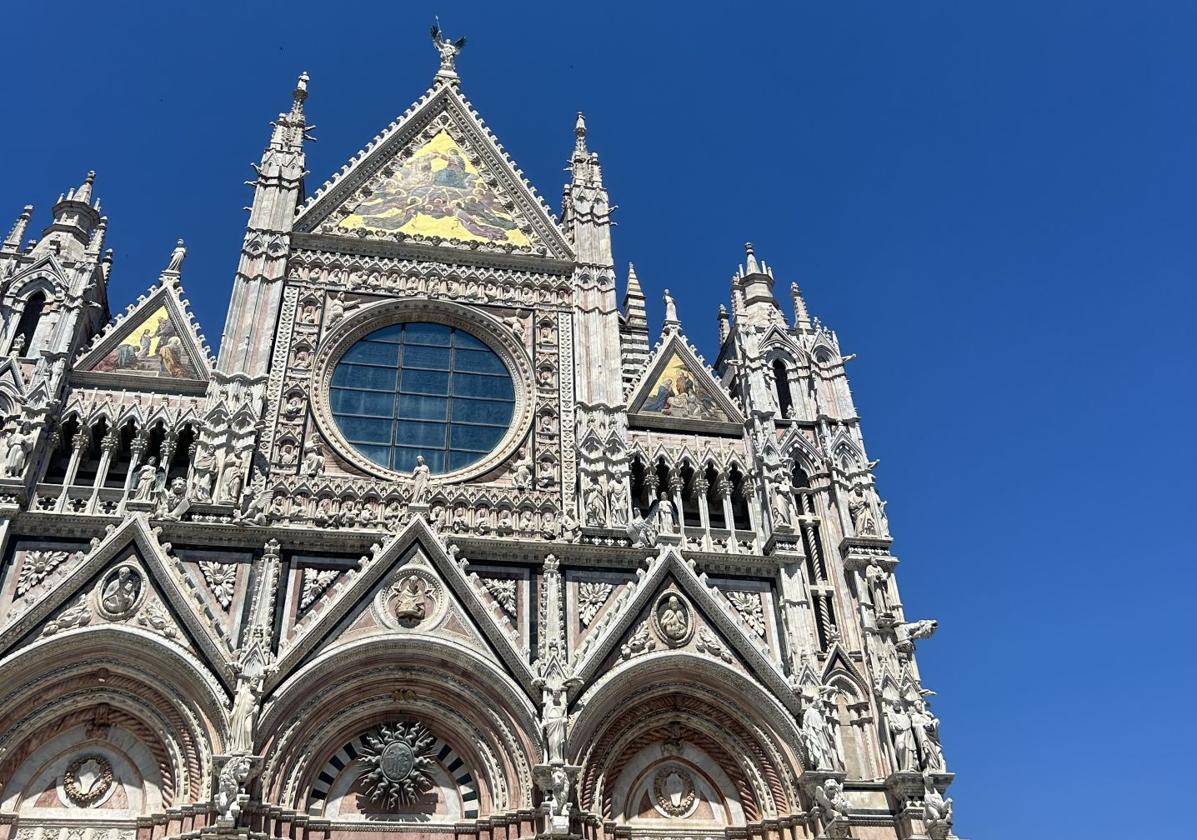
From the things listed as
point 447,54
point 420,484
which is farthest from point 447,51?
point 420,484

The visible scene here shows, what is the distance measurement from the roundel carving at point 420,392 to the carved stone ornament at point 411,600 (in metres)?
2.37

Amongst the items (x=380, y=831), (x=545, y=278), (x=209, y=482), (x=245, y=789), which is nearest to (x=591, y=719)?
(x=380, y=831)

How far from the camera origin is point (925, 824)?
1464cm

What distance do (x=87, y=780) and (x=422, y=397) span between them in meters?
8.29

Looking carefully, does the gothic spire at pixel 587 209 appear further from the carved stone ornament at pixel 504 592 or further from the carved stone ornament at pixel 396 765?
the carved stone ornament at pixel 396 765

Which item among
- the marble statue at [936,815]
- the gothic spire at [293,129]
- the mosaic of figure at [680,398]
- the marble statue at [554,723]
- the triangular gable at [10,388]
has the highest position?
the gothic spire at [293,129]

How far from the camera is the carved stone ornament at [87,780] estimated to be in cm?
1404

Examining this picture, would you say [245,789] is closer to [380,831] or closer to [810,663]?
[380,831]

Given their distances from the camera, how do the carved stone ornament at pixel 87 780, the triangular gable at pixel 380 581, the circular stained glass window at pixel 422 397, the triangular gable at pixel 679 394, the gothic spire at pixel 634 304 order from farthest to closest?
the gothic spire at pixel 634 304, the triangular gable at pixel 679 394, the circular stained glass window at pixel 422 397, the triangular gable at pixel 380 581, the carved stone ornament at pixel 87 780

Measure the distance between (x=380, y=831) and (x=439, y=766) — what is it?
1.24 metres

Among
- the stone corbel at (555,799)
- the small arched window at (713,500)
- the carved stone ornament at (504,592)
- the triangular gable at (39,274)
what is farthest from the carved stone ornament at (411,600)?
the triangular gable at (39,274)

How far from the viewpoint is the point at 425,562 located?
15.9m

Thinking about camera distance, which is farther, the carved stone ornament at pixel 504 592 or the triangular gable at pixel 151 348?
the triangular gable at pixel 151 348

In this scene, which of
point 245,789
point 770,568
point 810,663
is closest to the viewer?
point 245,789
